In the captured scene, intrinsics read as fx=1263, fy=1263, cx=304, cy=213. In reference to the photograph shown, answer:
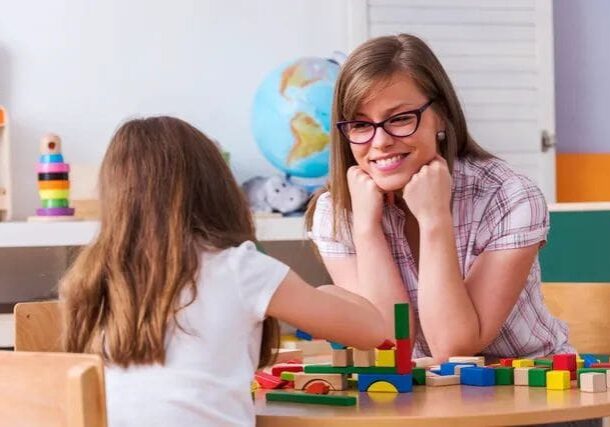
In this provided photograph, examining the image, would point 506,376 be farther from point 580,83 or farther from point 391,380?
point 580,83

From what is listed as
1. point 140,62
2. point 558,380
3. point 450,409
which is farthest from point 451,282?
point 140,62

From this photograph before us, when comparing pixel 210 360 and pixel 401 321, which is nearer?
pixel 210 360

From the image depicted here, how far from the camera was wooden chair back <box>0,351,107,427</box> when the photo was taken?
3.56 feet

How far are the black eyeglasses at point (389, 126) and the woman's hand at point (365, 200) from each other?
0.07 meters

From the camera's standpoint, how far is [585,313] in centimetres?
203

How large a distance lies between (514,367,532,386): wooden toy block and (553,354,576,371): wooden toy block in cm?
4

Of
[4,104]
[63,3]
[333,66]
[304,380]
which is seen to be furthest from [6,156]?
[304,380]

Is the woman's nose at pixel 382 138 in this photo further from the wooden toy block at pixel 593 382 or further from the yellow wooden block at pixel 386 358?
the wooden toy block at pixel 593 382

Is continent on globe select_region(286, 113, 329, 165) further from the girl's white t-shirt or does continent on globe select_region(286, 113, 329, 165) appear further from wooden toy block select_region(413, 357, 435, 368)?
the girl's white t-shirt

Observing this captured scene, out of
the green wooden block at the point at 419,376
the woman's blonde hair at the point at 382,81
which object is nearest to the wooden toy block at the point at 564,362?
the green wooden block at the point at 419,376

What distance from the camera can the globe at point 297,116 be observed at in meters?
3.27

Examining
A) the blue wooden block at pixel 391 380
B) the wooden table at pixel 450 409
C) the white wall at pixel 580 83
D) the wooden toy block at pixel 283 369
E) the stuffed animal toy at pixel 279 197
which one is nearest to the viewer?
the wooden table at pixel 450 409

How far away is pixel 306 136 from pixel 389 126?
1485 millimetres

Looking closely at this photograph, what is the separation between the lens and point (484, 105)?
3721 millimetres
